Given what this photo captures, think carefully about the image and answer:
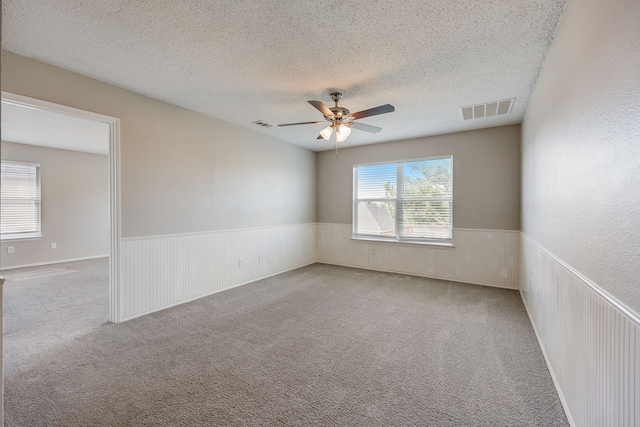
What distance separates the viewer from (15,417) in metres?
1.71

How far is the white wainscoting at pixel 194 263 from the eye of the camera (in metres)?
3.27

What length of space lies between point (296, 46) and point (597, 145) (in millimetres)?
2086

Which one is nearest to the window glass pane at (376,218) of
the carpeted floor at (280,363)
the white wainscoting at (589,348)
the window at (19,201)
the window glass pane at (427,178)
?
the window glass pane at (427,178)

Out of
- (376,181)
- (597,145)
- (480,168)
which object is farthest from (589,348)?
(376,181)

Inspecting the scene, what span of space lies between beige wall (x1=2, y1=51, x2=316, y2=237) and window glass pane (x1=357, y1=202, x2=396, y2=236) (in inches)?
65.3

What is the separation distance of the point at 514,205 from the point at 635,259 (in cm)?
387

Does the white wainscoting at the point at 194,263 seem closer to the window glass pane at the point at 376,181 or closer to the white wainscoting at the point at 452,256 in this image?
the white wainscoting at the point at 452,256

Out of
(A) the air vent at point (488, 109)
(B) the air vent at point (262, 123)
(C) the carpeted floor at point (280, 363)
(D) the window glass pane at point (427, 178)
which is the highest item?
(B) the air vent at point (262, 123)

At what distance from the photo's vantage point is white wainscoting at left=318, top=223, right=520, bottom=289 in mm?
4402

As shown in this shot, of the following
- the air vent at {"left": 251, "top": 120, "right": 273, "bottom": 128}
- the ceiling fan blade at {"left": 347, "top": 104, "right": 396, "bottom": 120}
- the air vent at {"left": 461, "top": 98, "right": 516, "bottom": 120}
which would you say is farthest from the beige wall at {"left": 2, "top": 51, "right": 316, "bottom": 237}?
the air vent at {"left": 461, "top": 98, "right": 516, "bottom": 120}

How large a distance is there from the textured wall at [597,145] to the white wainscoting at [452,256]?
2397 millimetres

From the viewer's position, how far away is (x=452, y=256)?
4852 millimetres

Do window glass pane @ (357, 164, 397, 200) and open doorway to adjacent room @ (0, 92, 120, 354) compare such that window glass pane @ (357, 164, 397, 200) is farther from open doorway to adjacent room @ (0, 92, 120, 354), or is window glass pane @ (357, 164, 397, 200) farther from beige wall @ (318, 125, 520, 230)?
open doorway to adjacent room @ (0, 92, 120, 354)

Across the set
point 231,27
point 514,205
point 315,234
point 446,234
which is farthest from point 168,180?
point 514,205
